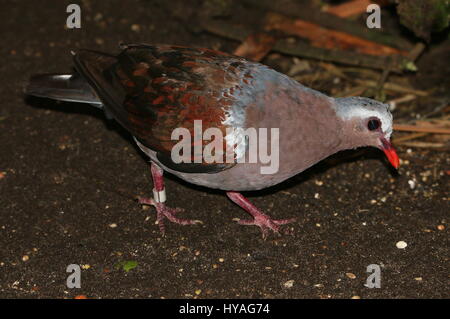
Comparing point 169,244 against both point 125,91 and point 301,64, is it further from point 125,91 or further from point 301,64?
point 301,64

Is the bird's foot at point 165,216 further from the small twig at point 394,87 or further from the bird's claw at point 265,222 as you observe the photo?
the small twig at point 394,87

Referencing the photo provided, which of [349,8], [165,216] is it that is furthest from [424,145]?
[165,216]

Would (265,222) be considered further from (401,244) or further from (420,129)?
(420,129)

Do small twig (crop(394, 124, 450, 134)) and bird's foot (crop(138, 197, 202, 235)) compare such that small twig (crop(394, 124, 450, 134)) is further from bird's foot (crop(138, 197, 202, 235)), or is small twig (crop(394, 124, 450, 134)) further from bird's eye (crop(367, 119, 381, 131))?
bird's foot (crop(138, 197, 202, 235))

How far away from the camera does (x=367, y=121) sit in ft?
15.0

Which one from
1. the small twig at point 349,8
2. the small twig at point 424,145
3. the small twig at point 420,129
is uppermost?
the small twig at point 349,8

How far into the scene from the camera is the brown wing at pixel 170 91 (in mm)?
4426

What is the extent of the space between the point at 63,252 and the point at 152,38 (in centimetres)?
293

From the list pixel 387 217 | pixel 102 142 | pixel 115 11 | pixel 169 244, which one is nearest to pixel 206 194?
pixel 169 244

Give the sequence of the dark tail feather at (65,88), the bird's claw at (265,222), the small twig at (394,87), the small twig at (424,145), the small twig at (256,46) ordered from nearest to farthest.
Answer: the bird's claw at (265,222)
the dark tail feather at (65,88)
the small twig at (424,145)
the small twig at (394,87)
the small twig at (256,46)

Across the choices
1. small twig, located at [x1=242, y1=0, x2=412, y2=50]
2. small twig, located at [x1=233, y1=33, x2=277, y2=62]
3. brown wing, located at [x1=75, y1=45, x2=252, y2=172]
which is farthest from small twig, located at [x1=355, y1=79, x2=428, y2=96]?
brown wing, located at [x1=75, y1=45, x2=252, y2=172]

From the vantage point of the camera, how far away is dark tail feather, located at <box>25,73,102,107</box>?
5.08 metres

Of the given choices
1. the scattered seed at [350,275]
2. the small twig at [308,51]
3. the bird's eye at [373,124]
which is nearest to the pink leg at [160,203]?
the scattered seed at [350,275]

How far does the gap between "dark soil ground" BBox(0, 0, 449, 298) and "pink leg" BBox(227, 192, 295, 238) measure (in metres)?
0.07
